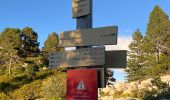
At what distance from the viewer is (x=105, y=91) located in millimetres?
40531

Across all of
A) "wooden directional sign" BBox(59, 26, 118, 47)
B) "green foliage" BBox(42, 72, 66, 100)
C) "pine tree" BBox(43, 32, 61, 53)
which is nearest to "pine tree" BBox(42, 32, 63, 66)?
"pine tree" BBox(43, 32, 61, 53)

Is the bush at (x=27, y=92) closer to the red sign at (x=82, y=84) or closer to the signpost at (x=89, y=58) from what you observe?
the signpost at (x=89, y=58)

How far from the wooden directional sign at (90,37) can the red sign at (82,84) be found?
0.61 m

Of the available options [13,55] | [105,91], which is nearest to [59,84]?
[105,91]

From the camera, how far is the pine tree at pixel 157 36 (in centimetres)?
6944

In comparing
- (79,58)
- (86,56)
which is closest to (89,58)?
(86,56)

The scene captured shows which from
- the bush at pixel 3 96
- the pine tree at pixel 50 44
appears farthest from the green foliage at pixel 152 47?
the bush at pixel 3 96

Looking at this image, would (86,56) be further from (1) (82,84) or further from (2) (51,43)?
(2) (51,43)

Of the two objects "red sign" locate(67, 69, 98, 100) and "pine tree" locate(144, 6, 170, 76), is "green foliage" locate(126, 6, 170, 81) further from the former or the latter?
"red sign" locate(67, 69, 98, 100)

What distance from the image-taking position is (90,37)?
817 cm

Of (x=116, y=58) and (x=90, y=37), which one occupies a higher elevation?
(x=90, y=37)

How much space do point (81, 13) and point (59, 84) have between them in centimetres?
3406

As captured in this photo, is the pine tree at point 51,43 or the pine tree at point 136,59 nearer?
the pine tree at point 136,59

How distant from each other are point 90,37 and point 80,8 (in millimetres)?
884
